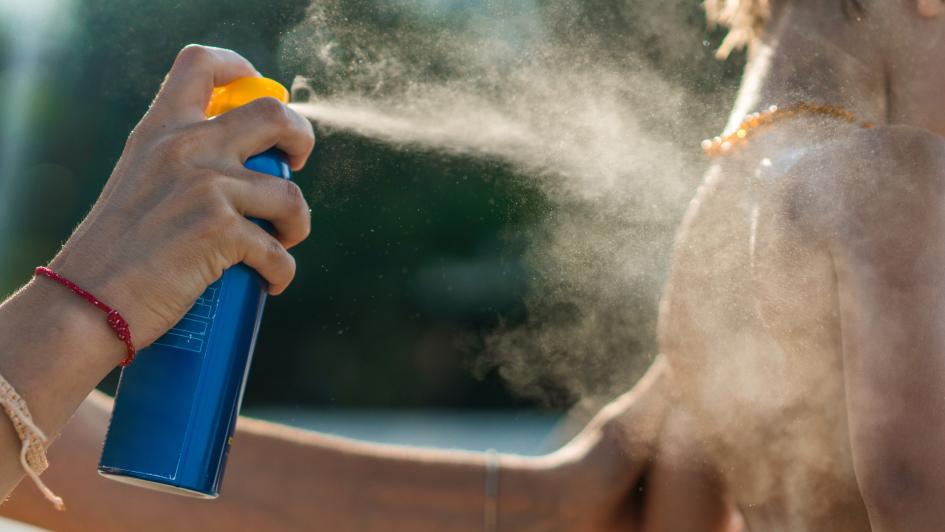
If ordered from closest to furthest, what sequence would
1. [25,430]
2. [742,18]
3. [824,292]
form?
[25,430]
[824,292]
[742,18]

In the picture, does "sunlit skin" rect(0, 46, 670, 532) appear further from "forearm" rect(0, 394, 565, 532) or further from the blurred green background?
the blurred green background

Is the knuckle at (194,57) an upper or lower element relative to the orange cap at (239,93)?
upper

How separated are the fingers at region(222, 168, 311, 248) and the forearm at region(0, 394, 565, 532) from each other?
790 millimetres

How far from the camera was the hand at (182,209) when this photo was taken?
3.11ft

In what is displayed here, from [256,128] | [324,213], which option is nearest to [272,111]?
[256,128]

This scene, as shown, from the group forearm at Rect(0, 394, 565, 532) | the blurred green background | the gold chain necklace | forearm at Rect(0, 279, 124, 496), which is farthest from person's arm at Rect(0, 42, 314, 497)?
the blurred green background

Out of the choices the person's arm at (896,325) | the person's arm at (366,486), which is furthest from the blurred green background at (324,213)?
the person's arm at (896,325)

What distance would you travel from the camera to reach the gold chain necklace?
1.51 m

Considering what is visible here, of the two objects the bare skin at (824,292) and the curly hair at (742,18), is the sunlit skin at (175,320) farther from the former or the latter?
the curly hair at (742,18)

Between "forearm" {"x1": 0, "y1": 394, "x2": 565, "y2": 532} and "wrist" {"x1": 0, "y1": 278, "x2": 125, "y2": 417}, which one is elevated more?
"wrist" {"x1": 0, "y1": 278, "x2": 125, "y2": 417}

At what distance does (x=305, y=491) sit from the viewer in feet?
5.72

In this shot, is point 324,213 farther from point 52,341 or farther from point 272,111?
point 52,341

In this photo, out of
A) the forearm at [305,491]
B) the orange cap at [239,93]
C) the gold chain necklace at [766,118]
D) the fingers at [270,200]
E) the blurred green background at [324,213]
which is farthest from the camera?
the blurred green background at [324,213]

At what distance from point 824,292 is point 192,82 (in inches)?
39.1
